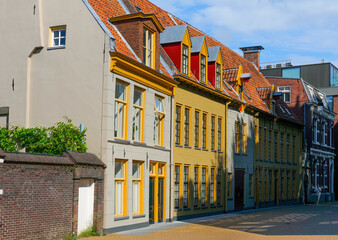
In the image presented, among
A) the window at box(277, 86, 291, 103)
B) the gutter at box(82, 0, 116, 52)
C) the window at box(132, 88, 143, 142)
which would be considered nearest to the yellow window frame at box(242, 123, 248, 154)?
the window at box(132, 88, 143, 142)

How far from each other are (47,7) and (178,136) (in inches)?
340

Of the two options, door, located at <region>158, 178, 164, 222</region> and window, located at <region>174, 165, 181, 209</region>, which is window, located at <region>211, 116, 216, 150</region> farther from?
door, located at <region>158, 178, 164, 222</region>

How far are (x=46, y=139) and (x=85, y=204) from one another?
2.58 metres

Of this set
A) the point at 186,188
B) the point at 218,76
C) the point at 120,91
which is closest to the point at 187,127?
the point at 186,188

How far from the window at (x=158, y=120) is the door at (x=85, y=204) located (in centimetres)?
528

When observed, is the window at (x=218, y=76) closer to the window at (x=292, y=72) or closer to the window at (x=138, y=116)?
the window at (x=138, y=116)

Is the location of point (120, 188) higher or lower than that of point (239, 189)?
higher

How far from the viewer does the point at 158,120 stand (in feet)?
77.3

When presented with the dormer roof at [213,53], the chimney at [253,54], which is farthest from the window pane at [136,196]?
the chimney at [253,54]

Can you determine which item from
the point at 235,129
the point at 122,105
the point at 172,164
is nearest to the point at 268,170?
the point at 235,129

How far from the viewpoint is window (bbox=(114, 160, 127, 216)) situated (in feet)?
65.5

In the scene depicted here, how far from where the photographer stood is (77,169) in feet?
57.2

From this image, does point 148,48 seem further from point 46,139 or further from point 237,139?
point 237,139

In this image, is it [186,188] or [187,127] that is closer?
[186,188]
